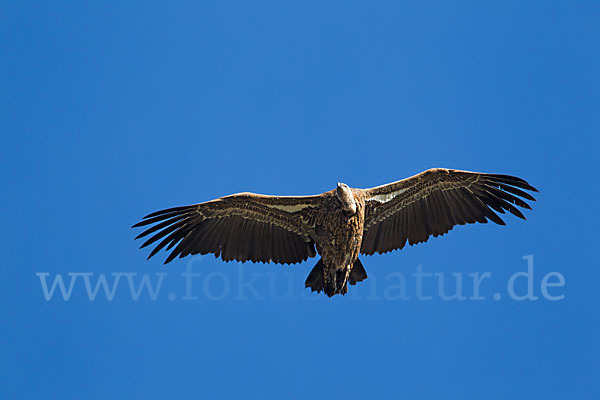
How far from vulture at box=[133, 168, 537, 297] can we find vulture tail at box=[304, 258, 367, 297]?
22mm

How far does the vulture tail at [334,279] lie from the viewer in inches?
587

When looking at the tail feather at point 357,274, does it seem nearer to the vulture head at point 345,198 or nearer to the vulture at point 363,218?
the vulture at point 363,218

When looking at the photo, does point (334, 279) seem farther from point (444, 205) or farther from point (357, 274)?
point (444, 205)

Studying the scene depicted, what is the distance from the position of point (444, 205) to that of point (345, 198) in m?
2.43

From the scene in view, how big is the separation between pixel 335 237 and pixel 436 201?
233 cm

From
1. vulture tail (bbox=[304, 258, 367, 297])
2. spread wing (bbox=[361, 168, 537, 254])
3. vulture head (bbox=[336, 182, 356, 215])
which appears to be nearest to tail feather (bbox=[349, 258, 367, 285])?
vulture tail (bbox=[304, 258, 367, 297])

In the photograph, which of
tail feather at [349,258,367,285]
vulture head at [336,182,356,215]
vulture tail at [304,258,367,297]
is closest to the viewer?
vulture head at [336,182,356,215]

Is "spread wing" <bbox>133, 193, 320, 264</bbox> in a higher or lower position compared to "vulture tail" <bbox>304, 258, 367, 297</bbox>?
higher

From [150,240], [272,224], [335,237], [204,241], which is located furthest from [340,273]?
[150,240]

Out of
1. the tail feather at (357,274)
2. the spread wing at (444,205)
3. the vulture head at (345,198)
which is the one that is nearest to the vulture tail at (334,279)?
the tail feather at (357,274)

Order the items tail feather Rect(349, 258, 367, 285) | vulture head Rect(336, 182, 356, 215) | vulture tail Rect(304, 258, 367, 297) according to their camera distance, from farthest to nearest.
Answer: tail feather Rect(349, 258, 367, 285)
vulture tail Rect(304, 258, 367, 297)
vulture head Rect(336, 182, 356, 215)

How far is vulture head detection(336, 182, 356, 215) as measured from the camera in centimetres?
1427

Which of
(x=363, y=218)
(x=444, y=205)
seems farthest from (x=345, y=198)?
(x=444, y=205)

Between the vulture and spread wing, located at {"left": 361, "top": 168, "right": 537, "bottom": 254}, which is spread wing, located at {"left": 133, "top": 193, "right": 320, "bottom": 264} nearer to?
the vulture
